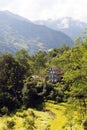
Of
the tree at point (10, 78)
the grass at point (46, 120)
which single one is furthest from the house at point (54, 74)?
the grass at point (46, 120)

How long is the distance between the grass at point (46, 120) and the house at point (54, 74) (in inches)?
1008

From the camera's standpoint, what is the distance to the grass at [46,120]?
5072 cm

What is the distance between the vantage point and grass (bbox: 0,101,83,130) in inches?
1997

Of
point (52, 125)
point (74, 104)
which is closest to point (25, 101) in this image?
point (52, 125)

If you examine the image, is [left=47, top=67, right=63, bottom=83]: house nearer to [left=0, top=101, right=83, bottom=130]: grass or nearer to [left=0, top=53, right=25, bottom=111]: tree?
[left=0, top=53, right=25, bottom=111]: tree

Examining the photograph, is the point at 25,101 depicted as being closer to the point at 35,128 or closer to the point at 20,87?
the point at 20,87

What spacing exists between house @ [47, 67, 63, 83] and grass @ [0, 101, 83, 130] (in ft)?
A: 84.0

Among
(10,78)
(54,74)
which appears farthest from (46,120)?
(54,74)

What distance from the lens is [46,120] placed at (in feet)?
203

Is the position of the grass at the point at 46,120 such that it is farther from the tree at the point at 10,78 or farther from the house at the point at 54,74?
the house at the point at 54,74

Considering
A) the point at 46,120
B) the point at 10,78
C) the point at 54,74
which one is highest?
the point at 10,78

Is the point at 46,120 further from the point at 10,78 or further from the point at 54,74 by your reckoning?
Answer: the point at 54,74

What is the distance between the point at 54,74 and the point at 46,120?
46897 mm

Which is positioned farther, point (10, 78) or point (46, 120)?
point (10, 78)
